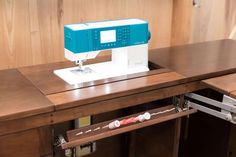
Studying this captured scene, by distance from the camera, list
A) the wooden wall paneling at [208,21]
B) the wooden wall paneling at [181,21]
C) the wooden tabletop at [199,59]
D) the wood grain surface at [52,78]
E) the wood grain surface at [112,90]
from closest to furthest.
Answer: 1. the wood grain surface at [112,90]
2. the wood grain surface at [52,78]
3. the wooden tabletop at [199,59]
4. the wooden wall paneling at [181,21]
5. the wooden wall paneling at [208,21]

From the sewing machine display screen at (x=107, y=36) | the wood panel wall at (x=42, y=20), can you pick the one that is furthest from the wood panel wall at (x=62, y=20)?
the sewing machine display screen at (x=107, y=36)

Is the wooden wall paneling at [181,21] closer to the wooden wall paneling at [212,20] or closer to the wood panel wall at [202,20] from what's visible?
the wood panel wall at [202,20]

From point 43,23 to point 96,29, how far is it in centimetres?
50

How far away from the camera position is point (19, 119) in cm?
134

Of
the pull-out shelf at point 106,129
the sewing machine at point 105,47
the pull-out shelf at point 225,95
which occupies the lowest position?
the pull-out shelf at point 106,129

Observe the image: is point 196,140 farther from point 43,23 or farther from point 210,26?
point 43,23

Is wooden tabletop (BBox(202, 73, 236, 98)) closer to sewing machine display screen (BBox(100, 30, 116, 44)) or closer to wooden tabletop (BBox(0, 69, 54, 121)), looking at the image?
sewing machine display screen (BBox(100, 30, 116, 44))

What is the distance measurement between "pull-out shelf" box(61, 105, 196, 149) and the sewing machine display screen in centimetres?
37

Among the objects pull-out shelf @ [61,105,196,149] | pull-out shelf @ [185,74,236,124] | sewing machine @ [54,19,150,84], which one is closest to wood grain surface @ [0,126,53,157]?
pull-out shelf @ [61,105,196,149]

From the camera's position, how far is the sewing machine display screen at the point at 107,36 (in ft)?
5.33

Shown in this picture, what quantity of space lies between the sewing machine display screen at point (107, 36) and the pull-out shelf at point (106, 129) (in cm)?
37

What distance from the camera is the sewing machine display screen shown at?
162 cm

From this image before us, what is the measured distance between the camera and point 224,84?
5.50ft

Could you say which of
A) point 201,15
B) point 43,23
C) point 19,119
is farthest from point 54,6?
point 201,15
